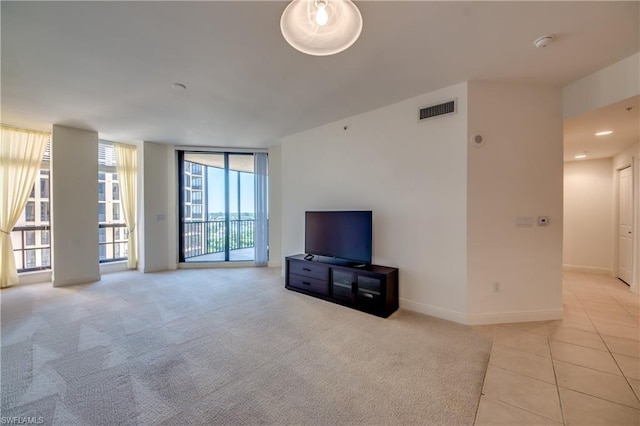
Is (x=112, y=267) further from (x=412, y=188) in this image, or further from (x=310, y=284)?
(x=412, y=188)

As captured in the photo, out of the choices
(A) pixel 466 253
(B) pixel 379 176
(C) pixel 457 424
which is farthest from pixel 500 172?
(C) pixel 457 424

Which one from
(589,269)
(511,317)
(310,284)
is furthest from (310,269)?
(589,269)

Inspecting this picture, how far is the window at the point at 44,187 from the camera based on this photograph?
468 centimetres

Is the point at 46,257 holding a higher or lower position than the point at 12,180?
lower

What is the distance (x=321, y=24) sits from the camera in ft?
4.83

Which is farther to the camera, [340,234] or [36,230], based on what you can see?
[36,230]

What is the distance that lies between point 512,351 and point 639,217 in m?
3.55

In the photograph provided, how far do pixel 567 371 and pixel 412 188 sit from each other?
216 cm

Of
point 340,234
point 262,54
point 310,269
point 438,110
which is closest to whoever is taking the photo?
point 262,54

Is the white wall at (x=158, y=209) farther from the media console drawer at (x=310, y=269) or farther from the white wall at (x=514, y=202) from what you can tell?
the white wall at (x=514, y=202)

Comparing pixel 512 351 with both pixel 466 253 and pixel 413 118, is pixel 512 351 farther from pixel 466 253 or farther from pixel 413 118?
pixel 413 118

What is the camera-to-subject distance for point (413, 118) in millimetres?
3295

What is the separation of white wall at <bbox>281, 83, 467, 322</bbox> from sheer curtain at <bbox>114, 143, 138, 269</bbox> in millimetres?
4174

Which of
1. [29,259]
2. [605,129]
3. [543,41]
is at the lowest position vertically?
[29,259]
